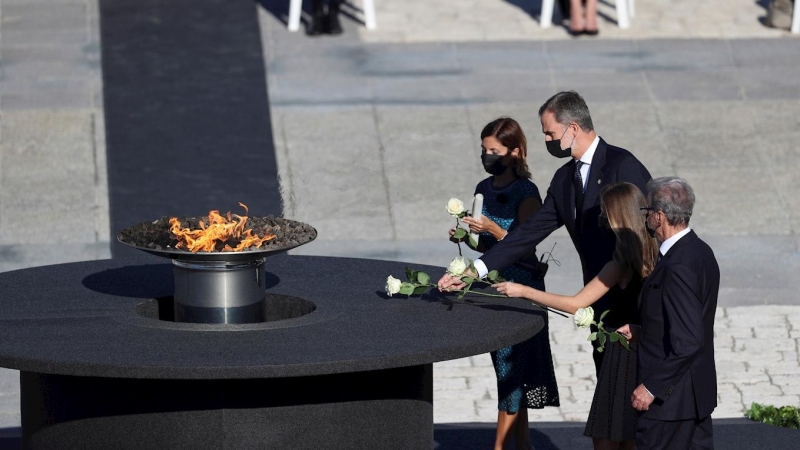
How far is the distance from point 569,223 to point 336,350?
161 centimetres

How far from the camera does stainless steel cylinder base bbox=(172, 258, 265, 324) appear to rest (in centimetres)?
603

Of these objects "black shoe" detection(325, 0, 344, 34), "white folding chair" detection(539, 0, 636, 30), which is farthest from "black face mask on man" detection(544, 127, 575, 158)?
"white folding chair" detection(539, 0, 636, 30)

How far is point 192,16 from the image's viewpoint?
591 inches

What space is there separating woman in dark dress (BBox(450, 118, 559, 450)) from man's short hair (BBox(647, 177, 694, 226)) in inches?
60.1

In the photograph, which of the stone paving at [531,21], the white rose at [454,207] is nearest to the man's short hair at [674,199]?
the white rose at [454,207]

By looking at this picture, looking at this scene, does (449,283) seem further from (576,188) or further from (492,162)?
(492,162)

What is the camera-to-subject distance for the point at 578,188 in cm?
650

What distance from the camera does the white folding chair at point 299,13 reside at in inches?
565

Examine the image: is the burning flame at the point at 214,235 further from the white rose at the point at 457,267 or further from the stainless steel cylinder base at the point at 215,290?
the white rose at the point at 457,267

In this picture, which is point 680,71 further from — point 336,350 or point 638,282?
point 336,350

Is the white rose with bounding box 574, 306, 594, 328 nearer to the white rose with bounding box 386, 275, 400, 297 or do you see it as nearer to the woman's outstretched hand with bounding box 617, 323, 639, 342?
the woman's outstretched hand with bounding box 617, 323, 639, 342

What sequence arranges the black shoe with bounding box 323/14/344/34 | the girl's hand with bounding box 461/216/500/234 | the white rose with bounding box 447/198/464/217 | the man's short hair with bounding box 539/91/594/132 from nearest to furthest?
1. the man's short hair with bounding box 539/91/594/132
2. the white rose with bounding box 447/198/464/217
3. the girl's hand with bounding box 461/216/500/234
4. the black shoe with bounding box 323/14/344/34

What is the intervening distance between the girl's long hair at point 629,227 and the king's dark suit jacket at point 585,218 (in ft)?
1.21

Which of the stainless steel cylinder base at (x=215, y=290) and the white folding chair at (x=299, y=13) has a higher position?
the white folding chair at (x=299, y=13)
